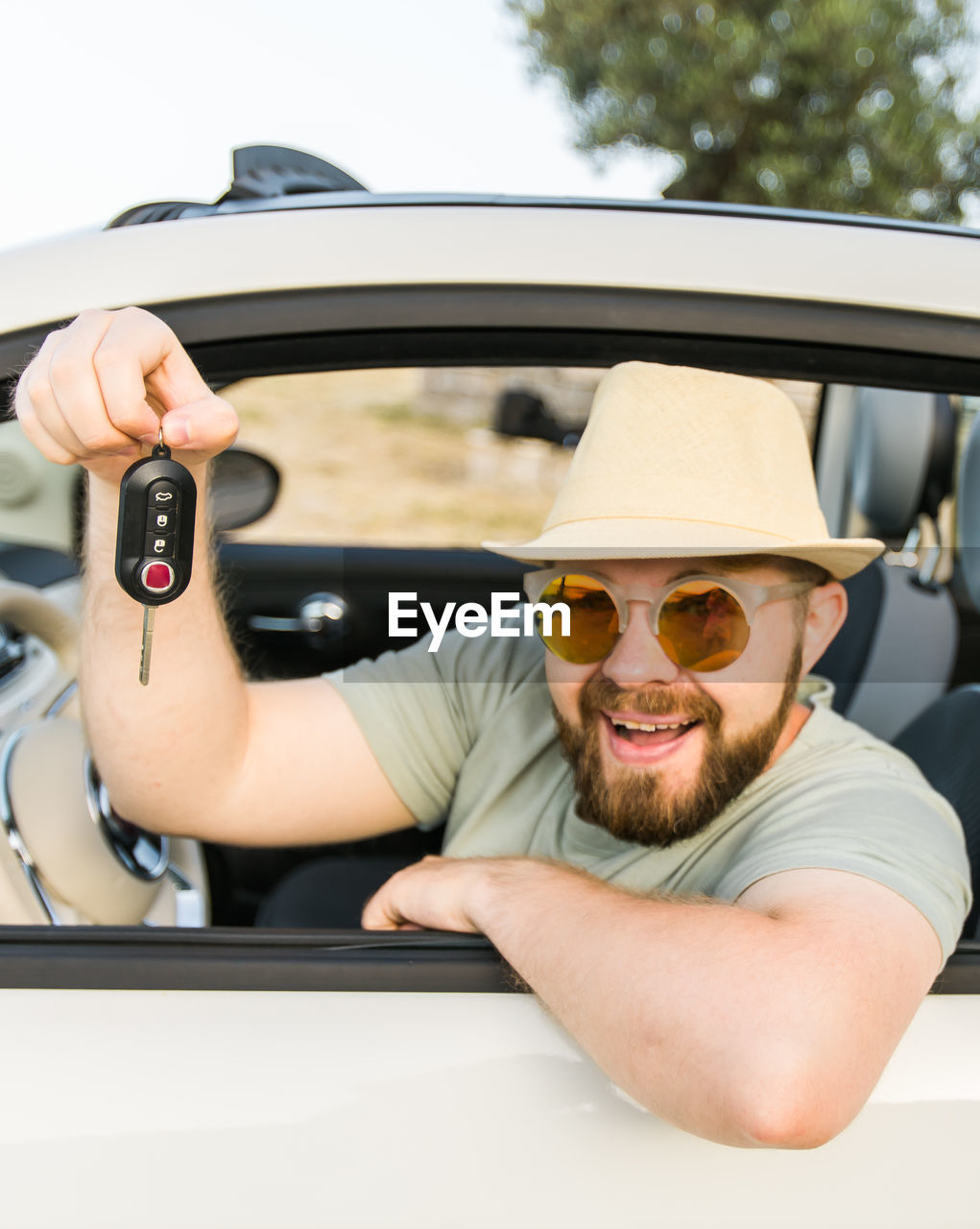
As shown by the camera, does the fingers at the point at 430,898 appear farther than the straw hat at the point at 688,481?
No

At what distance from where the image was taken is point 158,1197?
39.7 inches

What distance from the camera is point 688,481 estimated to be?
1.52 meters

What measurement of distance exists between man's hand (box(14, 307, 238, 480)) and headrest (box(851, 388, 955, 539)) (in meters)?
1.98

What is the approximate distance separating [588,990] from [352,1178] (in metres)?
0.28

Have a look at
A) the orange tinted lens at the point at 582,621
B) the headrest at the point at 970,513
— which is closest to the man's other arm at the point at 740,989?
the orange tinted lens at the point at 582,621

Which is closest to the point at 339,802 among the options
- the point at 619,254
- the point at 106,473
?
the point at 106,473

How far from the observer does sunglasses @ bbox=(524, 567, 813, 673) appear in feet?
4.68

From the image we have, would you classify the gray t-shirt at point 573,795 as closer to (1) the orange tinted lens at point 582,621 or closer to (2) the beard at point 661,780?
(2) the beard at point 661,780

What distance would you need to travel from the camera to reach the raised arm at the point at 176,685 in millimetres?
1095

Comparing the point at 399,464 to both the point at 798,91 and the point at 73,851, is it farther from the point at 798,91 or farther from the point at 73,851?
the point at 73,851

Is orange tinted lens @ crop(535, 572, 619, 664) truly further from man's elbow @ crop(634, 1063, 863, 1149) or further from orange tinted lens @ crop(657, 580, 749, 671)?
man's elbow @ crop(634, 1063, 863, 1149)

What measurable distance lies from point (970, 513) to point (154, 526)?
1.55 m

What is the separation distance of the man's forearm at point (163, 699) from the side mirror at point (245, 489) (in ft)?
2.61

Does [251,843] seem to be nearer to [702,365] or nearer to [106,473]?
[106,473]
